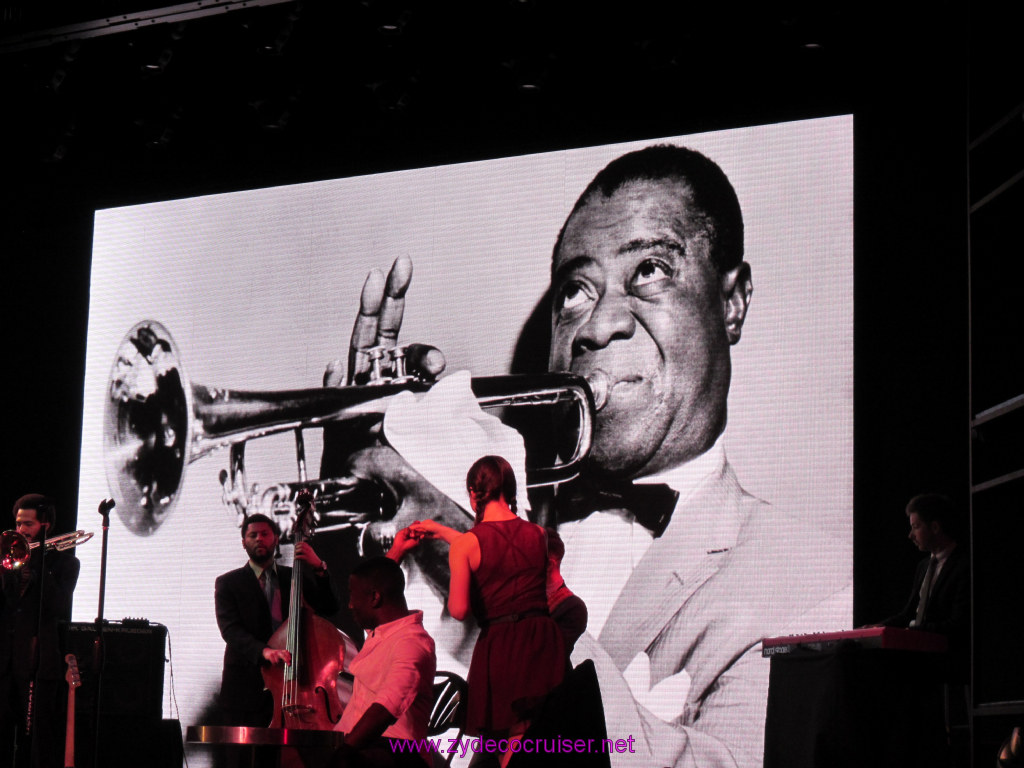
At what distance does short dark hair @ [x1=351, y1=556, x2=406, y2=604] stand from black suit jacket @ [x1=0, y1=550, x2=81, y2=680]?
2.25m

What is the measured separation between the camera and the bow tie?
609cm

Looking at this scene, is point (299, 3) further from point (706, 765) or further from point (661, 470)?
point (706, 765)

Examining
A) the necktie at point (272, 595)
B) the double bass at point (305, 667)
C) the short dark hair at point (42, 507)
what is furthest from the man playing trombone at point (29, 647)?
the double bass at point (305, 667)

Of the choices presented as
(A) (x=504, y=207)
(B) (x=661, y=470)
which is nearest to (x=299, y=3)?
(A) (x=504, y=207)

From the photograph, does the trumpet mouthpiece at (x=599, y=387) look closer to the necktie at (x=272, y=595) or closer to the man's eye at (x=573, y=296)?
the man's eye at (x=573, y=296)

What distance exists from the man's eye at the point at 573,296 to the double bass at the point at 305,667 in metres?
2.01

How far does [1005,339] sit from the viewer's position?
3.32 meters

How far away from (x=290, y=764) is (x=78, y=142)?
5841mm

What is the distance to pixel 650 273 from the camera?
6.29 m

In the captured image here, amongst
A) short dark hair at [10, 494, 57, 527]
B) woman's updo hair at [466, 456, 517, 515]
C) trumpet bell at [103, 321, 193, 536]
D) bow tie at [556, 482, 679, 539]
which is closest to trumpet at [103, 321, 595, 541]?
trumpet bell at [103, 321, 193, 536]

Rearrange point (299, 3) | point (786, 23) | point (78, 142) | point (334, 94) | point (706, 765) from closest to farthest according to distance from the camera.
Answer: point (706, 765) → point (786, 23) → point (299, 3) → point (334, 94) → point (78, 142)

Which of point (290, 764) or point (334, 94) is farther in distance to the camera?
point (334, 94)

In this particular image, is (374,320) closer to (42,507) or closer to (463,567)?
(42,507)

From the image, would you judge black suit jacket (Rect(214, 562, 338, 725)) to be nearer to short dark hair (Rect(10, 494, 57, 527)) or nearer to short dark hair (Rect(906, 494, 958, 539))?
short dark hair (Rect(10, 494, 57, 527))
